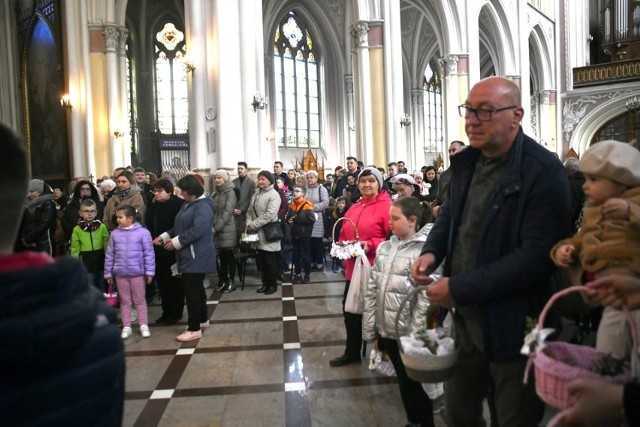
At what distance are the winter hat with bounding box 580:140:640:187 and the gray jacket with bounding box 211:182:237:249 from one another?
6.55 metres

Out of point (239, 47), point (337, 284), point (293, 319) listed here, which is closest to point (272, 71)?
point (239, 47)

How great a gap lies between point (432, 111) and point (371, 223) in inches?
1199

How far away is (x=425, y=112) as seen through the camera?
33.0 meters

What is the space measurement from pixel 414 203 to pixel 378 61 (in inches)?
531

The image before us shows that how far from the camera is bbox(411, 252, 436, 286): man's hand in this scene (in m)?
2.49

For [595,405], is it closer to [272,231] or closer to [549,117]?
[272,231]

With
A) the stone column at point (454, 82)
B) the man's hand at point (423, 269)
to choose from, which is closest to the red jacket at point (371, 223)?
the man's hand at point (423, 269)

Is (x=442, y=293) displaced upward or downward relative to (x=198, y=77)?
downward

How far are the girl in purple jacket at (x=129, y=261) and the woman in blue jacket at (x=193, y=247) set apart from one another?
277mm

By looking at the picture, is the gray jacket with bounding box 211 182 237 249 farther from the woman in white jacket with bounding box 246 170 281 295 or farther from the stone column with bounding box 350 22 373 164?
the stone column with bounding box 350 22 373 164

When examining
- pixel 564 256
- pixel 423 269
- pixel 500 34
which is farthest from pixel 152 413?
pixel 500 34

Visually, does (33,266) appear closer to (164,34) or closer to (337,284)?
(337,284)

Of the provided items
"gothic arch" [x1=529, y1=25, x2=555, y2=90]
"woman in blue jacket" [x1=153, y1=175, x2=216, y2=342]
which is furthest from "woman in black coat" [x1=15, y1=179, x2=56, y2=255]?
"gothic arch" [x1=529, y1=25, x2=555, y2=90]

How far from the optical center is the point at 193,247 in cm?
600
